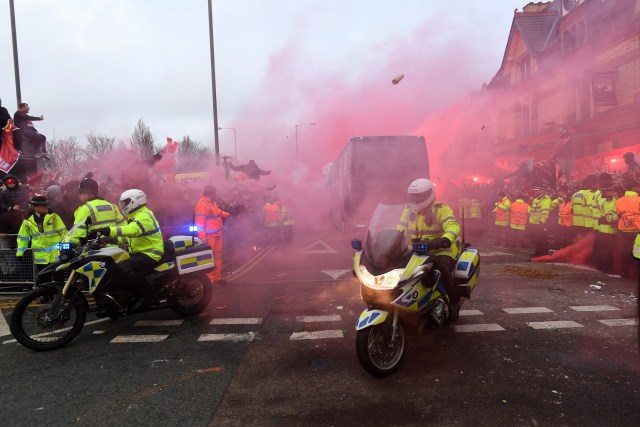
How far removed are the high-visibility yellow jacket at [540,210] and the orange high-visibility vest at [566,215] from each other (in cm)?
43

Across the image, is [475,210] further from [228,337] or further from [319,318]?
[228,337]

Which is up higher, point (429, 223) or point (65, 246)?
point (429, 223)

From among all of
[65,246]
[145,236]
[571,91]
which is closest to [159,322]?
[145,236]

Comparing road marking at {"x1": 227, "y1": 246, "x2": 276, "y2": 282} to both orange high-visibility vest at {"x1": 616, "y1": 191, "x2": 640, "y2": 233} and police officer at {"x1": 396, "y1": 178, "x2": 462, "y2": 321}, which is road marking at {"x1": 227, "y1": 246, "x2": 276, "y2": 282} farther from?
orange high-visibility vest at {"x1": 616, "y1": 191, "x2": 640, "y2": 233}

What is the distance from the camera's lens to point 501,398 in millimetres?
3240

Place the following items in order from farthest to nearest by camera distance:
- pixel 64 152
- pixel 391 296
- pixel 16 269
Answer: pixel 64 152 → pixel 16 269 → pixel 391 296

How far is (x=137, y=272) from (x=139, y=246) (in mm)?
345

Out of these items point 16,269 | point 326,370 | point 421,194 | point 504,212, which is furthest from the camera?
point 504,212

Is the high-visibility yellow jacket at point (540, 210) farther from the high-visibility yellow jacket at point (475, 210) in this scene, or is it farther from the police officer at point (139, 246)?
the police officer at point (139, 246)

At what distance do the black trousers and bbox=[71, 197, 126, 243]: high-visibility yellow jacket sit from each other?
74cm

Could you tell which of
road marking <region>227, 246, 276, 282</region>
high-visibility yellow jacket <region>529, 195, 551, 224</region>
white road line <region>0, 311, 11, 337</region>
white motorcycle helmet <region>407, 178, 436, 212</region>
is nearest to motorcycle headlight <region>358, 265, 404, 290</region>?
white motorcycle helmet <region>407, 178, 436, 212</region>

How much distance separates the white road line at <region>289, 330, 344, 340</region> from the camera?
472 cm

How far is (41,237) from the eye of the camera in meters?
6.74

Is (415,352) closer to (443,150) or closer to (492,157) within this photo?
(443,150)
